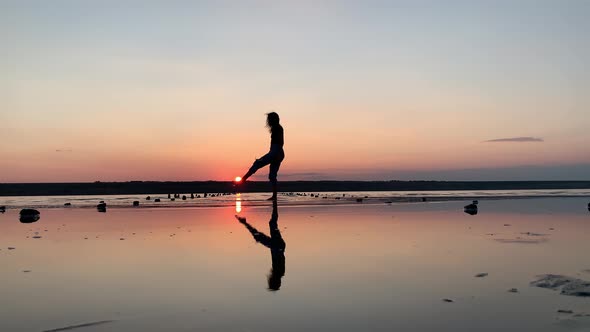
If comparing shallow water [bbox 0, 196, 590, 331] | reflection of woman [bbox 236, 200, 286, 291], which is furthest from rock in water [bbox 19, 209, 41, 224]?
reflection of woman [bbox 236, 200, 286, 291]

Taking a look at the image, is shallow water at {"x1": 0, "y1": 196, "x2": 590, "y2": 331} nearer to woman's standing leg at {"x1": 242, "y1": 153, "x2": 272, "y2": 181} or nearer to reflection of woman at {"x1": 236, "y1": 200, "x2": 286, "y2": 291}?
reflection of woman at {"x1": 236, "y1": 200, "x2": 286, "y2": 291}

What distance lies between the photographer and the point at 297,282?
8.36m

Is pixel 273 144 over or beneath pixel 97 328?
over

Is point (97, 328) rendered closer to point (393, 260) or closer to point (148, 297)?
point (148, 297)

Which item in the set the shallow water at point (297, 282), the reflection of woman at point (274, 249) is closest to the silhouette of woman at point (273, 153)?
the reflection of woman at point (274, 249)

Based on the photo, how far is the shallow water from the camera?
242 inches

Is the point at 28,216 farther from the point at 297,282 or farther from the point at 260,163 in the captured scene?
the point at 297,282

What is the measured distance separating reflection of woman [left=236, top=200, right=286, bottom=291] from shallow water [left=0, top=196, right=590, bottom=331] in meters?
0.13

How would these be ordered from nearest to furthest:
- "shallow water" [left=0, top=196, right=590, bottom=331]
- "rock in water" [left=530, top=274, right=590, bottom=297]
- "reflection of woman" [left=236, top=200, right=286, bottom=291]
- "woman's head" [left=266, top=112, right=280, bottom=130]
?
"shallow water" [left=0, top=196, right=590, bottom=331] → "rock in water" [left=530, top=274, right=590, bottom=297] → "reflection of woman" [left=236, top=200, right=286, bottom=291] → "woman's head" [left=266, top=112, right=280, bottom=130]

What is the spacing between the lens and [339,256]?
1116 centimetres

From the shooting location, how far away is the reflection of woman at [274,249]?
336 inches

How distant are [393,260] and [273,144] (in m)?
13.3

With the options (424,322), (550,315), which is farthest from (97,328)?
(550,315)

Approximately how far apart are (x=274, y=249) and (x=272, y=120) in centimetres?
1151
